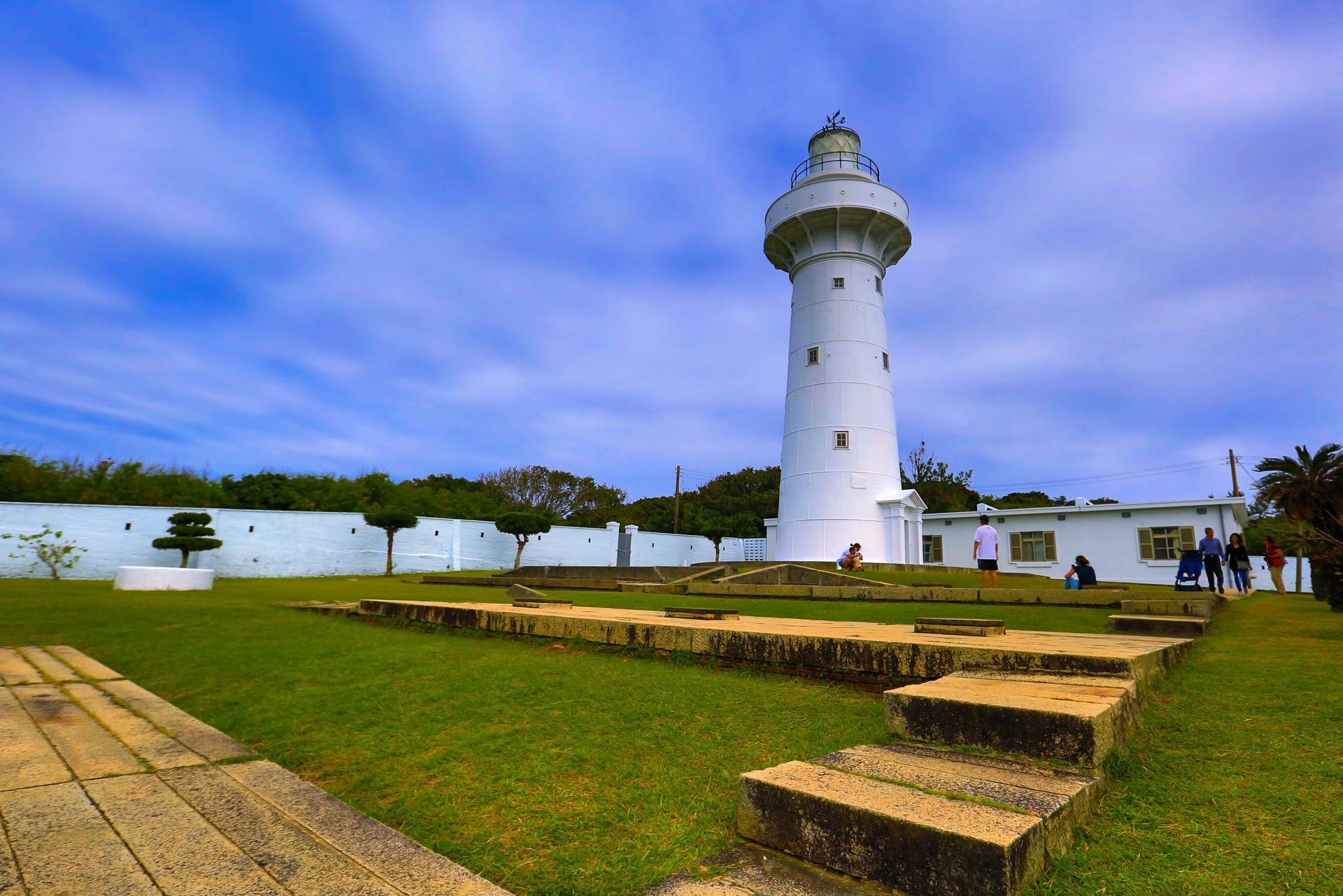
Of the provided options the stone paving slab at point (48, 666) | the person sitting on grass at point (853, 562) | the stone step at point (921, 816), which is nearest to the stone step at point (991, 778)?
the stone step at point (921, 816)

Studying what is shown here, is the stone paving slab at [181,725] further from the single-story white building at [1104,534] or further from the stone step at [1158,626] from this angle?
the single-story white building at [1104,534]

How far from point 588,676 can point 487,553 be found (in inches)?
949

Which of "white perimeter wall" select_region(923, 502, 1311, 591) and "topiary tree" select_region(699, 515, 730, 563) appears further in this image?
"topiary tree" select_region(699, 515, 730, 563)

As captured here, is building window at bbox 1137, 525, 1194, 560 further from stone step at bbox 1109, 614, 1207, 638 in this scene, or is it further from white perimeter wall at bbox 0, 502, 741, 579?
white perimeter wall at bbox 0, 502, 741, 579

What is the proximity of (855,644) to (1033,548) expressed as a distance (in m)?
22.2

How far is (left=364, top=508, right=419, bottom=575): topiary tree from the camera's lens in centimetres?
2169

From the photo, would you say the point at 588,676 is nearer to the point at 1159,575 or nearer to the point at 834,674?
the point at 834,674

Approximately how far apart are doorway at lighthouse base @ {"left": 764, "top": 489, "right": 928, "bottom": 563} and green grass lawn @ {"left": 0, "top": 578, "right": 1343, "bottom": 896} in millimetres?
A: 14619

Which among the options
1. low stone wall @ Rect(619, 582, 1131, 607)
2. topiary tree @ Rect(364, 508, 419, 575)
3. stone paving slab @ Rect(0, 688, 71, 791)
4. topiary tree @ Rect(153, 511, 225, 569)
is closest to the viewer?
stone paving slab @ Rect(0, 688, 71, 791)

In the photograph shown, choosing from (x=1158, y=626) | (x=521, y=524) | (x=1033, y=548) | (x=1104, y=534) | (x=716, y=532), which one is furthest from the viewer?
(x=716, y=532)

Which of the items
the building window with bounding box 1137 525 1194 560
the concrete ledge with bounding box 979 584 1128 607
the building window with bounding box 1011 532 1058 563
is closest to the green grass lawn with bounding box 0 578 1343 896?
the concrete ledge with bounding box 979 584 1128 607

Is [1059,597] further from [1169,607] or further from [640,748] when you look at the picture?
[640,748]

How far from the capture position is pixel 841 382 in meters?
20.6

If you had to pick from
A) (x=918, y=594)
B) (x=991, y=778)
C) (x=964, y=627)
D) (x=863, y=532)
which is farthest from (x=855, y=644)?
(x=863, y=532)
